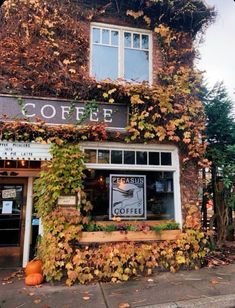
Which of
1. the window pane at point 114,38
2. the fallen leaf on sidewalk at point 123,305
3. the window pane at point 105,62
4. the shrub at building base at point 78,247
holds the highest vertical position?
the window pane at point 114,38

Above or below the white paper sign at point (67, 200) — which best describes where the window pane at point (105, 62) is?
above

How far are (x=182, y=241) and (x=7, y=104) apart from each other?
5.05 metres

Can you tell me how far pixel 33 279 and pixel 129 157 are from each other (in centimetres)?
335

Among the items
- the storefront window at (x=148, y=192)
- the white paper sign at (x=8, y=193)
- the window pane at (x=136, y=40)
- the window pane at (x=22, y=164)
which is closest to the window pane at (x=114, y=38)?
the window pane at (x=136, y=40)

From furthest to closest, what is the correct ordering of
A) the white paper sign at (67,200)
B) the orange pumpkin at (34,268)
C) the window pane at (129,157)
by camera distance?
the window pane at (129,157)
the white paper sign at (67,200)
the orange pumpkin at (34,268)

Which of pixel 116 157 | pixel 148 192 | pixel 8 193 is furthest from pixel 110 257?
pixel 8 193

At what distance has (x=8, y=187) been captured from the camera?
7508 mm

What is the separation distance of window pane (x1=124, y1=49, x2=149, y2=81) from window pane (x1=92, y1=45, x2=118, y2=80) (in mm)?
296

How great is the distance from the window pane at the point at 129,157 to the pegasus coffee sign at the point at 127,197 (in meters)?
0.35

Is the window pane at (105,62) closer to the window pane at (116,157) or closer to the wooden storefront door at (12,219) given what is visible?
the window pane at (116,157)

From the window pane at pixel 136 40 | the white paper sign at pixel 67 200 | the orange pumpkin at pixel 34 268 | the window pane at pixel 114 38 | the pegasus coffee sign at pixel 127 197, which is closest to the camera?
the orange pumpkin at pixel 34 268

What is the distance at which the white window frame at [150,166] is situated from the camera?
267 inches

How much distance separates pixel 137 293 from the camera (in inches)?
205

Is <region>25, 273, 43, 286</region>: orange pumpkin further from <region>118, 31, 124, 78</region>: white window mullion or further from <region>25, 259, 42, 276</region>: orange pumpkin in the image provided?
<region>118, 31, 124, 78</region>: white window mullion
